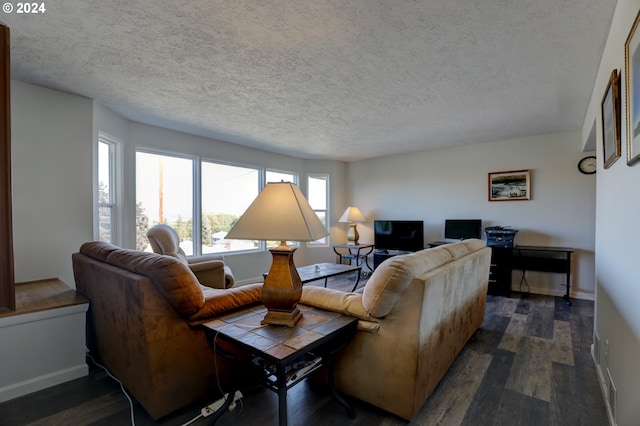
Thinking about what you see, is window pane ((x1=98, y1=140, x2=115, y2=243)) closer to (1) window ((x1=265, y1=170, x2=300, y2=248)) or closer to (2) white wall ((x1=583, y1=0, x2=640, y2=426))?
(1) window ((x1=265, y1=170, x2=300, y2=248))

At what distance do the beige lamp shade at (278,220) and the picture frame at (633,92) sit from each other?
142cm

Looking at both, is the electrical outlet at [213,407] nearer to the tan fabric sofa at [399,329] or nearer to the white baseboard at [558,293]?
the tan fabric sofa at [399,329]

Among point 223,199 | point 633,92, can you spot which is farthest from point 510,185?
point 223,199

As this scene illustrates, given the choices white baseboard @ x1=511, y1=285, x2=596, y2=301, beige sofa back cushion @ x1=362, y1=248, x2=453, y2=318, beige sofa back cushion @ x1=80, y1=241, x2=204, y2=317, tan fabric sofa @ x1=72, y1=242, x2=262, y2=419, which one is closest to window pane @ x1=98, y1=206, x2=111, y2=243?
tan fabric sofa @ x1=72, y1=242, x2=262, y2=419

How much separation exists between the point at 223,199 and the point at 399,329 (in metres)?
3.98

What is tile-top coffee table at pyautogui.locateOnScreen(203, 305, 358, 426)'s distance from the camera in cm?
131

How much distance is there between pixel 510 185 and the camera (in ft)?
15.3

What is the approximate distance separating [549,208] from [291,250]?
4538 mm

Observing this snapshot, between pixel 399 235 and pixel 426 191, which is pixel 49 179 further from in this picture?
pixel 426 191

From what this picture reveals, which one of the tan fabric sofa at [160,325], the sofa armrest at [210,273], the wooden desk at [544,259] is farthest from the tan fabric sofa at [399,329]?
the wooden desk at [544,259]

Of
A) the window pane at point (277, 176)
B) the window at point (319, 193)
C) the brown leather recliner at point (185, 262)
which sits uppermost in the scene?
the window pane at point (277, 176)

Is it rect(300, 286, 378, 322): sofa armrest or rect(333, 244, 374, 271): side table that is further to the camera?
rect(333, 244, 374, 271): side table

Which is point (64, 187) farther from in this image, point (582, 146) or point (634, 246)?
point (582, 146)

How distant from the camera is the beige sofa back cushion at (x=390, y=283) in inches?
61.3
